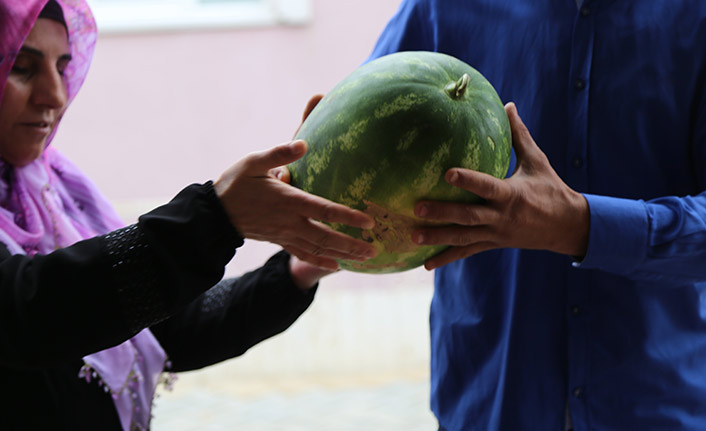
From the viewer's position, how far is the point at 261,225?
48.7 inches

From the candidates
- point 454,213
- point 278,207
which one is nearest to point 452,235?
point 454,213

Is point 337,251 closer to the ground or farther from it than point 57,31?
closer to the ground

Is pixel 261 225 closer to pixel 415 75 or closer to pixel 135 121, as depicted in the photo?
pixel 415 75

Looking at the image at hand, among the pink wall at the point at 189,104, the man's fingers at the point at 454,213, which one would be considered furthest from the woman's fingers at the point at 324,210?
the pink wall at the point at 189,104

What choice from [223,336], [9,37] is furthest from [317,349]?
[9,37]

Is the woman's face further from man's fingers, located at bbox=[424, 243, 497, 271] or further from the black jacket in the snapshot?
man's fingers, located at bbox=[424, 243, 497, 271]

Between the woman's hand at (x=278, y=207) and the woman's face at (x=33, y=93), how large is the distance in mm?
593

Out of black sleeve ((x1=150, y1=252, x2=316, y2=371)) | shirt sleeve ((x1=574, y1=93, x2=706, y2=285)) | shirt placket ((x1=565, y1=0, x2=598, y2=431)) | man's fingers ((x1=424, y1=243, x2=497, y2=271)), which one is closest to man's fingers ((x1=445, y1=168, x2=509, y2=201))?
man's fingers ((x1=424, y1=243, x2=497, y2=271))

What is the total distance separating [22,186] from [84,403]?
20.0 inches

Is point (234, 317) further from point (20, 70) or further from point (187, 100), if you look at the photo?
point (187, 100)

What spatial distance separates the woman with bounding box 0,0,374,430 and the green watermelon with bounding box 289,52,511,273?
65 millimetres

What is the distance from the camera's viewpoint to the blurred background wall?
5.22 meters

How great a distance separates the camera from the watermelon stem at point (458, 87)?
50.5 inches

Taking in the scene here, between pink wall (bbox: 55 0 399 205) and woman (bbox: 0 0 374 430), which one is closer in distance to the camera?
woman (bbox: 0 0 374 430)
